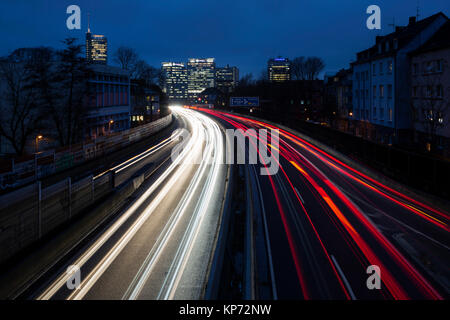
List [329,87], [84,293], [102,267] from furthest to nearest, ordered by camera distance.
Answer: [329,87]
[102,267]
[84,293]

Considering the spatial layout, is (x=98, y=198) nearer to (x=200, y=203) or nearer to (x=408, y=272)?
(x=200, y=203)

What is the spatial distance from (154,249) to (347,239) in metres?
7.06

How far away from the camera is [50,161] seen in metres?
23.2

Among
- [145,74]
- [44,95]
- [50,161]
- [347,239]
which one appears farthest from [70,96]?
[145,74]

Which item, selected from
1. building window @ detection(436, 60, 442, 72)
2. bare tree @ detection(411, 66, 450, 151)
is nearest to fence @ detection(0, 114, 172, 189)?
bare tree @ detection(411, 66, 450, 151)

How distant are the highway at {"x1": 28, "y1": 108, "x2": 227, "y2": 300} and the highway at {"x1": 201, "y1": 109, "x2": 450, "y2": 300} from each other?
2160 mm

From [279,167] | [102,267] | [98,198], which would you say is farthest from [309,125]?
[102,267]

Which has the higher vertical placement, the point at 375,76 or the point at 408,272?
the point at 375,76

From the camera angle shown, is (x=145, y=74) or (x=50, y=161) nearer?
(x=50, y=161)

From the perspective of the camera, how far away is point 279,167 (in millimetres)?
30953

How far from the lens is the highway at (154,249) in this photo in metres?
9.98

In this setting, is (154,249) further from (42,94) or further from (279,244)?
(42,94)

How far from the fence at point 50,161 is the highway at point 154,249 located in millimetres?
5832
